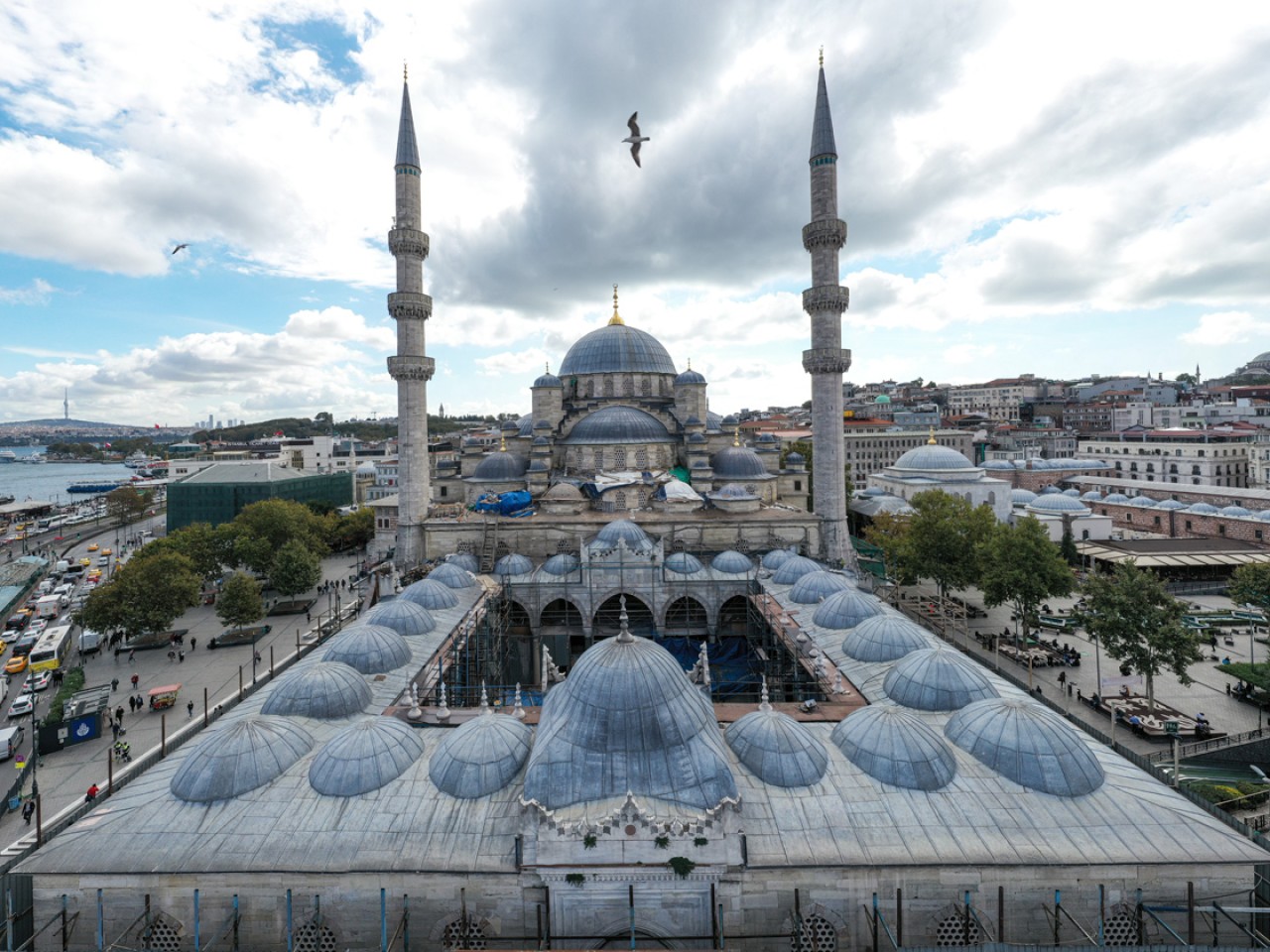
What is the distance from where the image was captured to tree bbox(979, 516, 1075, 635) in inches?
1052

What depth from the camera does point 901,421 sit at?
303 feet

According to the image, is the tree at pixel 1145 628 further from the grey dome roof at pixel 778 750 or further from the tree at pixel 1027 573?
the grey dome roof at pixel 778 750

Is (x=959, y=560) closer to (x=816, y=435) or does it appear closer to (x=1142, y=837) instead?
(x=816, y=435)

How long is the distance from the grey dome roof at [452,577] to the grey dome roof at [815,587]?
1335cm

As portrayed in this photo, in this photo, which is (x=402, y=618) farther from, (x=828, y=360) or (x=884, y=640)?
(x=828, y=360)

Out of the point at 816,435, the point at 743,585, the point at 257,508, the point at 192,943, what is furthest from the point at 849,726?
the point at 257,508

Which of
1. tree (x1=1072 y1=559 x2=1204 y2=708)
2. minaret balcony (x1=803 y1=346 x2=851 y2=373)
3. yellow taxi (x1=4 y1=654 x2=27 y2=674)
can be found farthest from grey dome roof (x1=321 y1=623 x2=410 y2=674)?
minaret balcony (x1=803 y1=346 x2=851 y2=373)

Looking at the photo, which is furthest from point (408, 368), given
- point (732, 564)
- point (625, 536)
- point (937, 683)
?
point (937, 683)

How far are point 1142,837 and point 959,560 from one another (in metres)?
22.3

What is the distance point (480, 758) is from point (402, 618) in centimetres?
1006

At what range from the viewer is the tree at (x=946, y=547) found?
3152 cm

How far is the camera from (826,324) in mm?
36031

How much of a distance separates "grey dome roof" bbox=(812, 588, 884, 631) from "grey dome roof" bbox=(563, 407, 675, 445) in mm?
20363

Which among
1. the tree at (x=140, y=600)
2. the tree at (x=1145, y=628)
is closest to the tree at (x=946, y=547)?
the tree at (x=1145, y=628)
